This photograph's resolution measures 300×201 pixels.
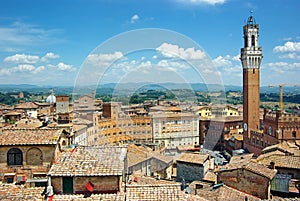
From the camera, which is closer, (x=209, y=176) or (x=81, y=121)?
(x=209, y=176)

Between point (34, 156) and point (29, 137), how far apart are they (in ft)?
2.51

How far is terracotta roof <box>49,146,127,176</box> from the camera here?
9977 millimetres

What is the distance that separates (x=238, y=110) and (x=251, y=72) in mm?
21391

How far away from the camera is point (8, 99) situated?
118 m

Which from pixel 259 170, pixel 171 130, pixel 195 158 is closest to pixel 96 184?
pixel 259 170

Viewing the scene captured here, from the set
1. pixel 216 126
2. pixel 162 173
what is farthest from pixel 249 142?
pixel 162 173

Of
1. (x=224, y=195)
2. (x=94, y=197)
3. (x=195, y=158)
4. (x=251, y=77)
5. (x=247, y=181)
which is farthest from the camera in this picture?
(x=251, y=77)

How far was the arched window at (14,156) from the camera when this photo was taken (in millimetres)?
11883

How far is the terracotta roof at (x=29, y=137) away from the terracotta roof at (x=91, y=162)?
1.20 meters

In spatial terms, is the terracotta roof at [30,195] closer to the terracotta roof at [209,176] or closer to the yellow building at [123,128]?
the terracotta roof at [209,176]

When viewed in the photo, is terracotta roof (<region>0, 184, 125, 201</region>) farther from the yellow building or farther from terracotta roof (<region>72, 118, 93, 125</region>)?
the yellow building

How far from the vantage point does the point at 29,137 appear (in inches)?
476

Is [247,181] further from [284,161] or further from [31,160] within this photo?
[31,160]

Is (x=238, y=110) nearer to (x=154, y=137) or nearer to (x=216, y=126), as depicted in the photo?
(x=216, y=126)
